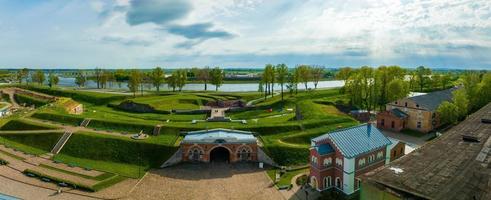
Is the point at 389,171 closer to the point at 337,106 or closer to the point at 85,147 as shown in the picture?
the point at 85,147

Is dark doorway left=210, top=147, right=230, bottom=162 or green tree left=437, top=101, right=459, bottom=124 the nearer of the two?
dark doorway left=210, top=147, right=230, bottom=162

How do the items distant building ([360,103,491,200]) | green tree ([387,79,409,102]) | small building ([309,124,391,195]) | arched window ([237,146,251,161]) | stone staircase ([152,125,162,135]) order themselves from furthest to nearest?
1. green tree ([387,79,409,102])
2. stone staircase ([152,125,162,135])
3. arched window ([237,146,251,161])
4. small building ([309,124,391,195])
5. distant building ([360,103,491,200])

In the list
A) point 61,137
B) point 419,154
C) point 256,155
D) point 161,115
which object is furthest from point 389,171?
point 161,115

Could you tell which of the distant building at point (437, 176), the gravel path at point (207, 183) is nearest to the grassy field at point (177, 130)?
the gravel path at point (207, 183)

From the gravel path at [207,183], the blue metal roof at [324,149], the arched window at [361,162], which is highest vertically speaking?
the blue metal roof at [324,149]

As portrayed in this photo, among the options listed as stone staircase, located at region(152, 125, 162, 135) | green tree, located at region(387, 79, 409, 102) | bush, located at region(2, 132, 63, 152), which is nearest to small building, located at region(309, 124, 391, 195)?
stone staircase, located at region(152, 125, 162, 135)

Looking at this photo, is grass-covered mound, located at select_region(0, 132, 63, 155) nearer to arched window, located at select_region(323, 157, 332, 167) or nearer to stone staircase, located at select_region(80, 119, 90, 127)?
stone staircase, located at select_region(80, 119, 90, 127)

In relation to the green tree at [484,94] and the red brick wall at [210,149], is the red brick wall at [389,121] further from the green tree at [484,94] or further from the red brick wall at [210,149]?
the red brick wall at [210,149]

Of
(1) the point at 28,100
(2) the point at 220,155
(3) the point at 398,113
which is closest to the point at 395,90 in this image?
(3) the point at 398,113
